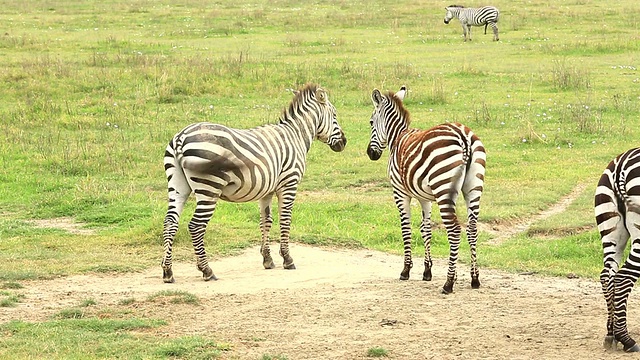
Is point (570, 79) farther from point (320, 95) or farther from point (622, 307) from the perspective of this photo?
point (622, 307)

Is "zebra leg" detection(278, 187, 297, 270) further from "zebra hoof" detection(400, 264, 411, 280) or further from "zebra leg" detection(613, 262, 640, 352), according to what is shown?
"zebra leg" detection(613, 262, 640, 352)

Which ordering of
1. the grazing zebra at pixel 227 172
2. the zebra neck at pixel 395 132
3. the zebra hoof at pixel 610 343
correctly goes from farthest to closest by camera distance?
the zebra neck at pixel 395 132
the grazing zebra at pixel 227 172
the zebra hoof at pixel 610 343

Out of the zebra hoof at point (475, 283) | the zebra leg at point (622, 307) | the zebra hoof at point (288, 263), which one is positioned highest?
the zebra leg at point (622, 307)

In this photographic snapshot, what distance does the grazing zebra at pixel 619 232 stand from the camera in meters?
6.22

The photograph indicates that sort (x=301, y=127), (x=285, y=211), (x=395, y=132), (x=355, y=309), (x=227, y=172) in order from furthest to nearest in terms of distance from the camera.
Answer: (x=301, y=127) < (x=395, y=132) < (x=285, y=211) < (x=227, y=172) < (x=355, y=309)

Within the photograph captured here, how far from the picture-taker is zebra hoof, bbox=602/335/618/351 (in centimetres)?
640

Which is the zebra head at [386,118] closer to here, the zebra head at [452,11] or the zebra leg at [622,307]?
Answer: the zebra leg at [622,307]

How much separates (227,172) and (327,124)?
2102 mm

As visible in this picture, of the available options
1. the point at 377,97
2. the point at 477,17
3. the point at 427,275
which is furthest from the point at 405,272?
the point at 477,17

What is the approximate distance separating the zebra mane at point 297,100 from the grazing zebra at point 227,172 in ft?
0.57

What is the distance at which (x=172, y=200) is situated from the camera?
9.12 metres

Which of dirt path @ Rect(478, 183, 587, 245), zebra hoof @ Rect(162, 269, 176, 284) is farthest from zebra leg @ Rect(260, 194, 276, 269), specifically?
dirt path @ Rect(478, 183, 587, 245)

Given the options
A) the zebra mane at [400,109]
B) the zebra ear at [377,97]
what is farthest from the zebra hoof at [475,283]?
the zebra ear at [377,97]

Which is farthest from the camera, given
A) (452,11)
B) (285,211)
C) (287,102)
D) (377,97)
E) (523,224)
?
(452,11)
